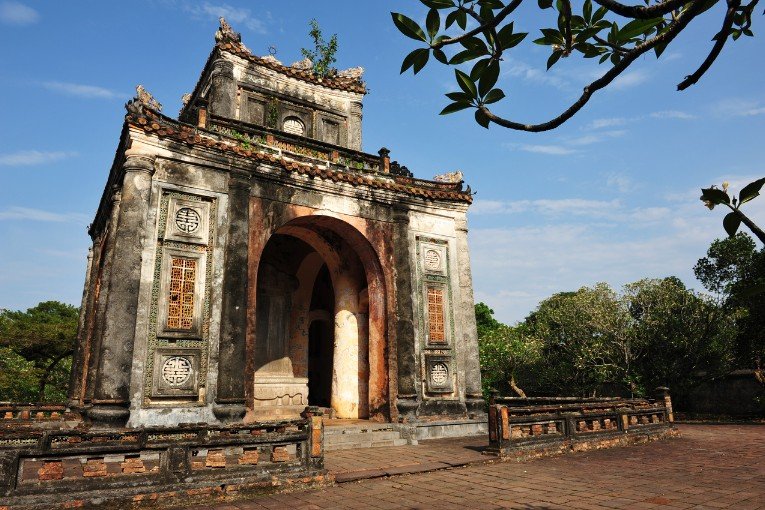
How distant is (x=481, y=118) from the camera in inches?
75.6

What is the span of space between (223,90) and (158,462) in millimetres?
12561

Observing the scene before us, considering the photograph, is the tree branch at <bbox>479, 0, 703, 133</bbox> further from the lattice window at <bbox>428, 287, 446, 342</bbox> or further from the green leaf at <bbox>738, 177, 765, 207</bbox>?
the lattice window at <bbox>428, 287, 446, 342</bbox>

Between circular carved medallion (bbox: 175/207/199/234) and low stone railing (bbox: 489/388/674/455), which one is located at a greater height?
circular carved medallion (bbox: 175/207/199/234)

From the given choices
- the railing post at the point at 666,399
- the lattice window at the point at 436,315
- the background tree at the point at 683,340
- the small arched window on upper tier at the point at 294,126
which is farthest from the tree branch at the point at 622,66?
the background tree at the point at 683,340

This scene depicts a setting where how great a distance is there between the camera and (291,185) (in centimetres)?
1292

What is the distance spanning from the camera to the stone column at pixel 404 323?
42.5 ft

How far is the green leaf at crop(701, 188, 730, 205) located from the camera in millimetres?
1435

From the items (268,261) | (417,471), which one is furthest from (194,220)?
(417,471)

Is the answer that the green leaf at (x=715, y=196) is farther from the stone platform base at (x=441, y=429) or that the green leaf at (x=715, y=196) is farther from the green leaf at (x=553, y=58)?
the stone platform base at (x=441, y=429)

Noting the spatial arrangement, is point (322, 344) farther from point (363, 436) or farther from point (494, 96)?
point (494, 96)

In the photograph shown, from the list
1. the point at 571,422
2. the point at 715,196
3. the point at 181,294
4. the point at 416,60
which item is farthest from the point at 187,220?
the point at 715,196

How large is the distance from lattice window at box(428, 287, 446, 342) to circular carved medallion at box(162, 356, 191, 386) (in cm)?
645

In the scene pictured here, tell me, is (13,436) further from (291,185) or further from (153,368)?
(291,185)

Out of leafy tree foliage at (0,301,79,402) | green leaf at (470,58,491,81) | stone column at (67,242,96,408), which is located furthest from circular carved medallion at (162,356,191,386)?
leafy tree foliage at (0,301,79,402)
